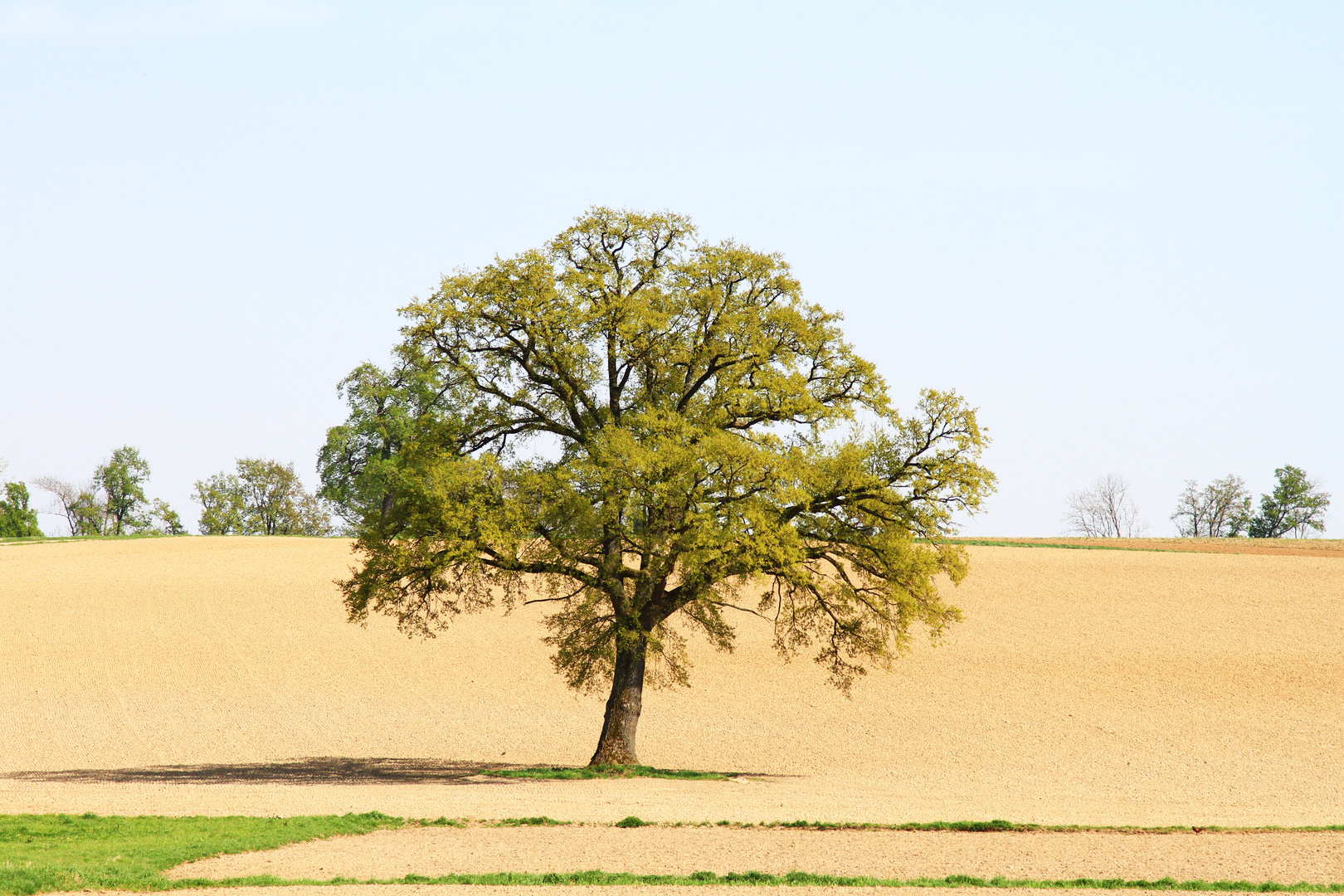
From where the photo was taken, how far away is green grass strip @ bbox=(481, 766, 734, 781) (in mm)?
24234

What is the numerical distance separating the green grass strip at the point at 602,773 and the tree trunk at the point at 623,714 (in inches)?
Result: 19.3

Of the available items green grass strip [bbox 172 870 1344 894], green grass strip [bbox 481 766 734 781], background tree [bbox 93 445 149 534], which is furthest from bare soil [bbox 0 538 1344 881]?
background tree [bbox 93 445 149 534]

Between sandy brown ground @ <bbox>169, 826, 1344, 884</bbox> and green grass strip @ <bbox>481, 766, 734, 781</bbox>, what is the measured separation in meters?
6.51

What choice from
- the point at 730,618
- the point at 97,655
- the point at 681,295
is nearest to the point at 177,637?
the point at 97,655

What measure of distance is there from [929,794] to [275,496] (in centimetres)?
9033

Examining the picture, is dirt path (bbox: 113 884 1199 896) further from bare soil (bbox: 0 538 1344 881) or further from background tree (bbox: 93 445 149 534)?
background tree (bbox: 93 445 149 534)

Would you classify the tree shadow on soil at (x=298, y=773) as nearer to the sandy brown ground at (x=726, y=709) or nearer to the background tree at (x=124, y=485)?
the sandy brown ground at (x=726, y=709)

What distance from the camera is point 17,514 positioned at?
308ft

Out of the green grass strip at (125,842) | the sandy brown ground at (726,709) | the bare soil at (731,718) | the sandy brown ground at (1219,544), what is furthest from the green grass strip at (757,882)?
Result: the sandy brown ground at (1219,544)

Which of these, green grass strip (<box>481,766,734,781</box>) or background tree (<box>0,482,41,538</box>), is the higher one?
background tree (<box>0,482,41,538</box>)

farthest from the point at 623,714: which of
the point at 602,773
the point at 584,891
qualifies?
the point at 584,891

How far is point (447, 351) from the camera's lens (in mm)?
25438

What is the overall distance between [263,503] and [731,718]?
80.5 m

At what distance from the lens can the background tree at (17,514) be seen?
92.9 meters
